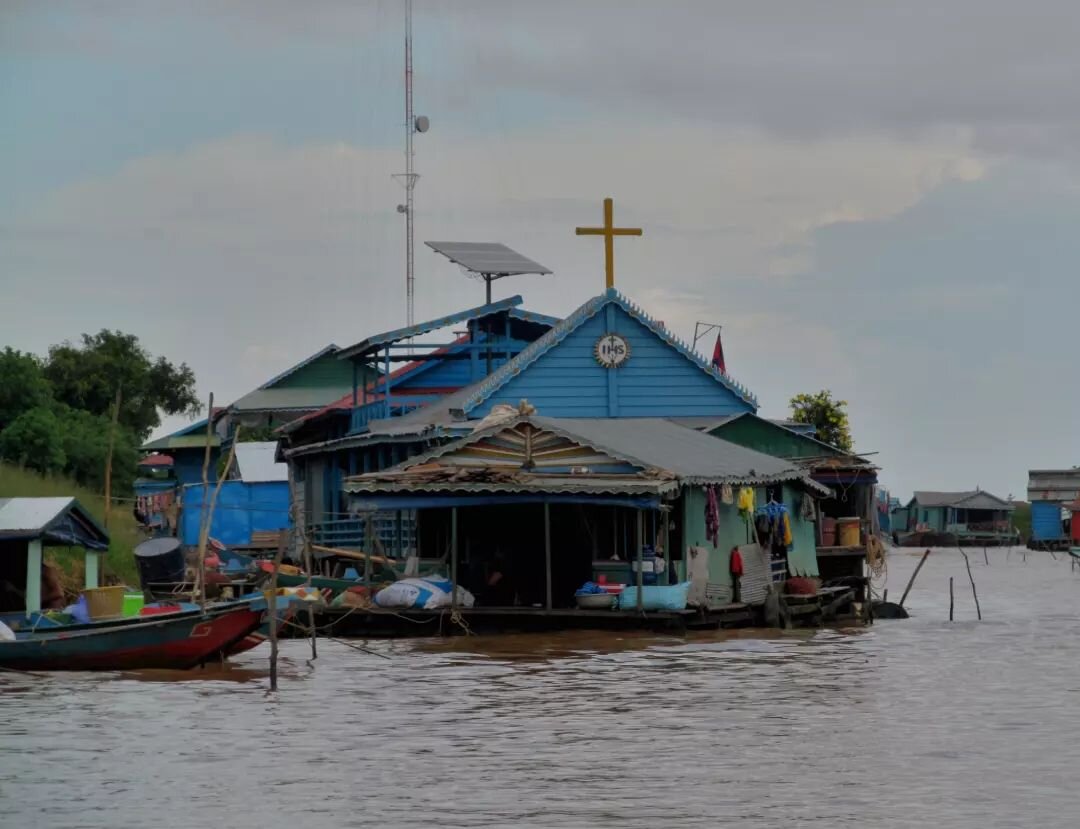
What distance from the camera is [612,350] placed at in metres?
34.3

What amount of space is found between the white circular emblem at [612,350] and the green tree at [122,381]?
33.9 meters

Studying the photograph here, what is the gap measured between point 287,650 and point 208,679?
3.85 metres

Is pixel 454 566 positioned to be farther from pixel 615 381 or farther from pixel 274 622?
pixel 615 381

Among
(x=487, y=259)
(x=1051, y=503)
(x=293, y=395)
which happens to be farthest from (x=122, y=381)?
(x=1051, y=503)

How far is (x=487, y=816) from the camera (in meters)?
13.2

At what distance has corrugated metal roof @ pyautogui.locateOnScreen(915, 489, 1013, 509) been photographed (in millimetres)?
105062

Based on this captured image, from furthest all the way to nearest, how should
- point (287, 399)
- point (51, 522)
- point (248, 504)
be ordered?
point (287, 399) < point (248, 504) < point (51, 522)

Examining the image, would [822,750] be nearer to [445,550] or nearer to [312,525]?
[445,550]

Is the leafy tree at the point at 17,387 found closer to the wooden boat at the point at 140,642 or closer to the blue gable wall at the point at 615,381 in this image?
the blue gable wall at the point at 615,381

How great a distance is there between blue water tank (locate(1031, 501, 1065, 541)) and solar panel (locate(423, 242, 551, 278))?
62040mm

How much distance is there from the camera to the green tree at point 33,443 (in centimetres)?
4769

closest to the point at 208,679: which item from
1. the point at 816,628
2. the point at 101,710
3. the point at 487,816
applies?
the point at 101,710

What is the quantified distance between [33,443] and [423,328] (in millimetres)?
17290

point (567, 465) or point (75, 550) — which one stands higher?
point (567, 465)
